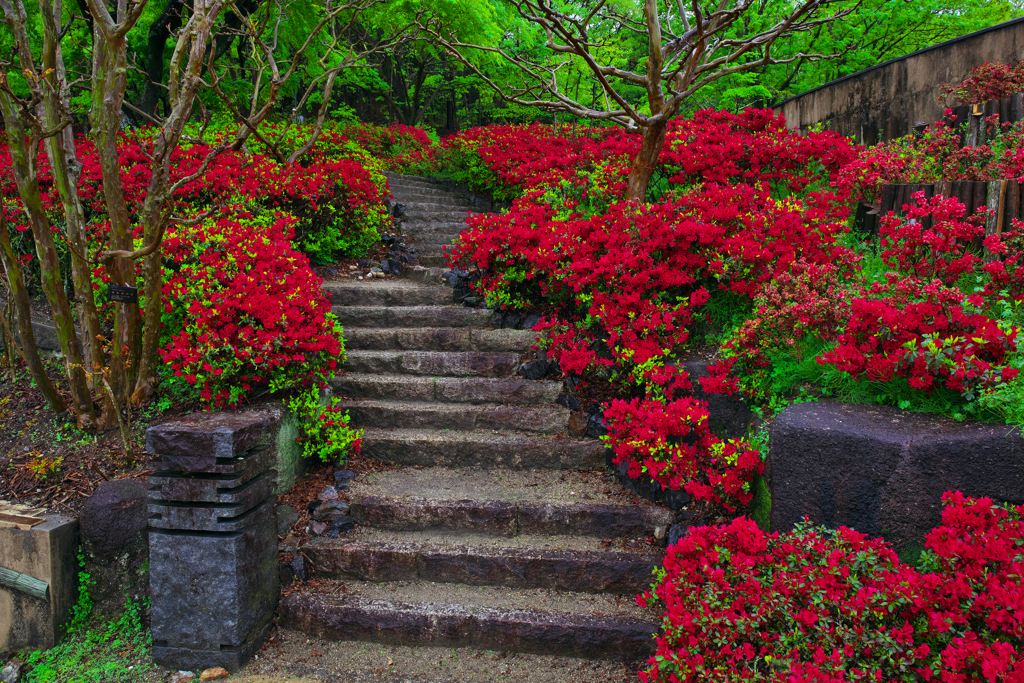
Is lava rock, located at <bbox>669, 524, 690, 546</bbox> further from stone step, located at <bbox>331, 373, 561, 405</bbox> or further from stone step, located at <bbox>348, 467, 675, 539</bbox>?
stone step, located at <bbox>331, 373, 561, 405</bbox>

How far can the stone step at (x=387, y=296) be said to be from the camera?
18.6 ft

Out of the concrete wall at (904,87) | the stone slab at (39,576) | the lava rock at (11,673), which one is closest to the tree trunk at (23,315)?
the stone slab at (39,576)

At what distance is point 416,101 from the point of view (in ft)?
55.7

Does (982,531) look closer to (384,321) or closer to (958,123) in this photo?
(384,321)

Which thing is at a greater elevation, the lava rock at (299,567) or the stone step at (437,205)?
the stone step at (437,205)

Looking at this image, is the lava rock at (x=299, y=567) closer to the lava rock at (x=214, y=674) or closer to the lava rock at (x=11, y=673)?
the lava rock at (x=214, y=674)

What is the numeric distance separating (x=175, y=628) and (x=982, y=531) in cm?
362

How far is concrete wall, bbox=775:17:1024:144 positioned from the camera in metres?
6.64

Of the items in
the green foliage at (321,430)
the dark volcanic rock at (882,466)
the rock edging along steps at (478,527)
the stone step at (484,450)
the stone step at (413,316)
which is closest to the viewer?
the dark volcanic rock at (882,466)

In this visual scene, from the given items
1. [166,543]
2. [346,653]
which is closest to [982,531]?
[346,653]

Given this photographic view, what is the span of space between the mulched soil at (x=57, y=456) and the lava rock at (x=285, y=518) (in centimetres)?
87

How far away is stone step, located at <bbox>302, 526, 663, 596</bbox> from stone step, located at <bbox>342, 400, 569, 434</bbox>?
3.17ft

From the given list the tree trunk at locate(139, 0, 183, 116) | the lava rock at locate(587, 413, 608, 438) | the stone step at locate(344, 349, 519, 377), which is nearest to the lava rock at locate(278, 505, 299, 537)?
the stone step at locate(344, 349, 519, 377)

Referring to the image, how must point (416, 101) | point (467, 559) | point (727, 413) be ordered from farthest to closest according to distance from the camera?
point (416, 101)
point (727, 413)
point (467, 559)
